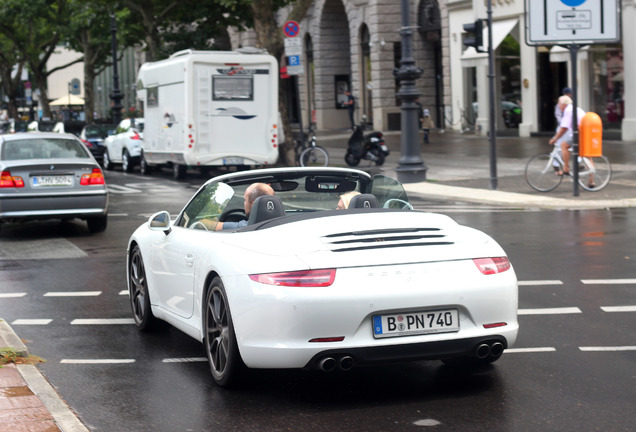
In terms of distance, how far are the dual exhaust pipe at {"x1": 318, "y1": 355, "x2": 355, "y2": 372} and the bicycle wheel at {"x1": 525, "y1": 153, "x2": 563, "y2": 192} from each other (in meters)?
14.6

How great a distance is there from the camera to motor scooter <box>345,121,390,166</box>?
28328 mm

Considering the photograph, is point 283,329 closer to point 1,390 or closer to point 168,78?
point 1,390

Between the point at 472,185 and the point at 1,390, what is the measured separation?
16393 mm

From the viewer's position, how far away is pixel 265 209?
264 inches

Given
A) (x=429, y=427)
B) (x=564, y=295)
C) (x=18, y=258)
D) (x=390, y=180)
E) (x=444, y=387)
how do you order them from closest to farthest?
(x=429, y=427) → (x=444, y=387) → (x=390, y=180) → (x=564, y=295) → (x=18, y=258)

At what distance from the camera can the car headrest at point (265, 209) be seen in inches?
264

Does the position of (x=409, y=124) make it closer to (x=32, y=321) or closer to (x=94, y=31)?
(x=32, y=321)

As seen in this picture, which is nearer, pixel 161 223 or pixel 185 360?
pixel 185 360

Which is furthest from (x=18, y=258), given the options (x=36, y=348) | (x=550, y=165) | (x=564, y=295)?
(x=550, y=165)

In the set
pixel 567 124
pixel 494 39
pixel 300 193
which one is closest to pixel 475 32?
pixel 567 124

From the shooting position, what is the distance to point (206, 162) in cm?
2653

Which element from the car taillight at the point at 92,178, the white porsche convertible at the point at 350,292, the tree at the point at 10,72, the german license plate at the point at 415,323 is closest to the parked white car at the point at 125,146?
the car taillight at the point at 92,178

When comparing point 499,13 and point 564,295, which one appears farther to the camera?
point 499,13

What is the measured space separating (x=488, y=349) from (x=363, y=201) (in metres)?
1.38
